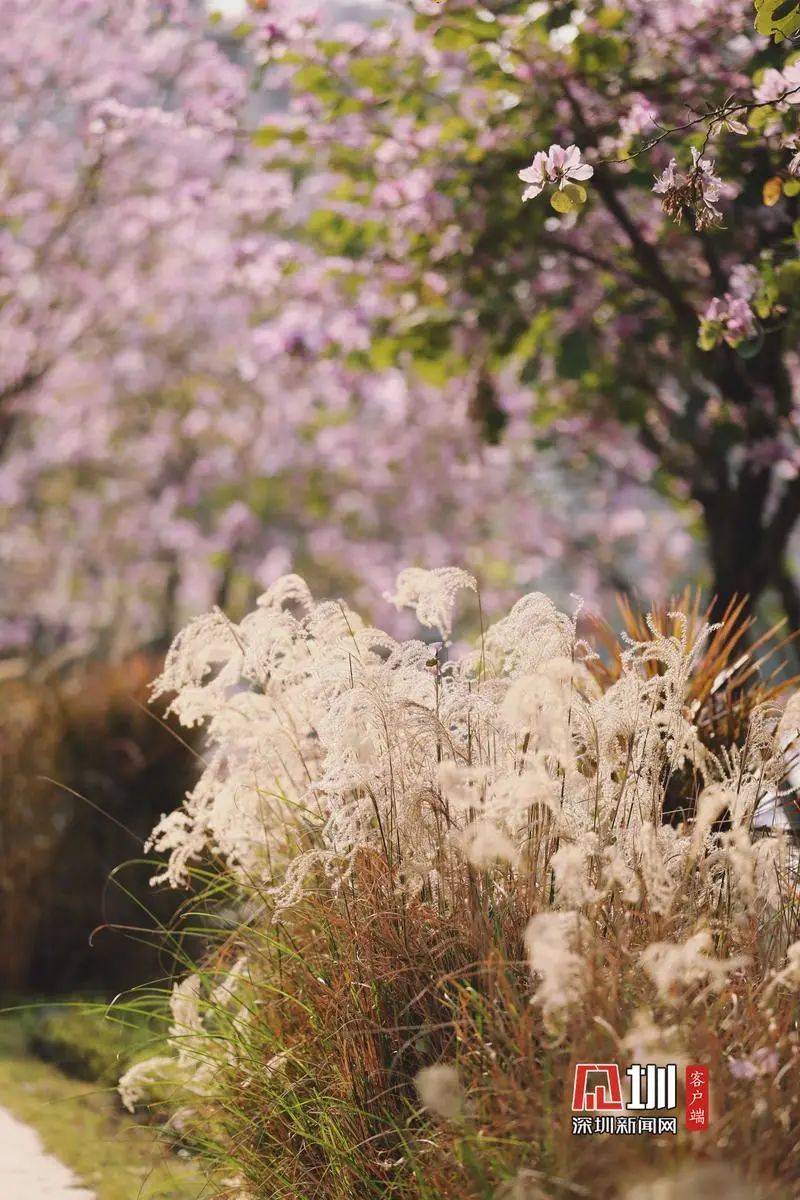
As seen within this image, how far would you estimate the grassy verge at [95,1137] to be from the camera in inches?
142

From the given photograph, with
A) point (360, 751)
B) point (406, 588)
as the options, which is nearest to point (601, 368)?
point (406, 588)

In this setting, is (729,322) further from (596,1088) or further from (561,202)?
(596,1088)

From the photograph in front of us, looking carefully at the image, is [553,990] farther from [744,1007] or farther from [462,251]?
[462,251]

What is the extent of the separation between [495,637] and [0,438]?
7154mm

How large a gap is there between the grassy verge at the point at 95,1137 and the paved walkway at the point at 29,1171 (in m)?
0.04

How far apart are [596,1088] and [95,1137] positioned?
248 cm

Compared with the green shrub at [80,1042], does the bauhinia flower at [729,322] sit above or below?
above

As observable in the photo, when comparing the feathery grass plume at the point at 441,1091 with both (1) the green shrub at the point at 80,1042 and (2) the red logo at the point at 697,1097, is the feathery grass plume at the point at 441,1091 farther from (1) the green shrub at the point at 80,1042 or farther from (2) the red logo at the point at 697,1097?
(1) the green shrub at the point at 80,1042

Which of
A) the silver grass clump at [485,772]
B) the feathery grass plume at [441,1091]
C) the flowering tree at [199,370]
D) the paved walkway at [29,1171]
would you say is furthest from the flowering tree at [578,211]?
the paved walkway at [29,1171]

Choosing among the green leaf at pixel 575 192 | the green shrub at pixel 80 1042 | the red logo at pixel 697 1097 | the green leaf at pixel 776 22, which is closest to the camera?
the red logo at pixel 697 1097

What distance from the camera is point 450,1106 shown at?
2232 millimetres

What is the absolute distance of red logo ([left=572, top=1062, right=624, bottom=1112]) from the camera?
223 centimetres

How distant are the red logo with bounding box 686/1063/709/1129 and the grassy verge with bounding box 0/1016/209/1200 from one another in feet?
4.89

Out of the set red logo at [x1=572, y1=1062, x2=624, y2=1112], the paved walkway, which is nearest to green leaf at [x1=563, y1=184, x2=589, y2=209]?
red logo at [x1=572, y1=1062, x2=624, y2=1112]
